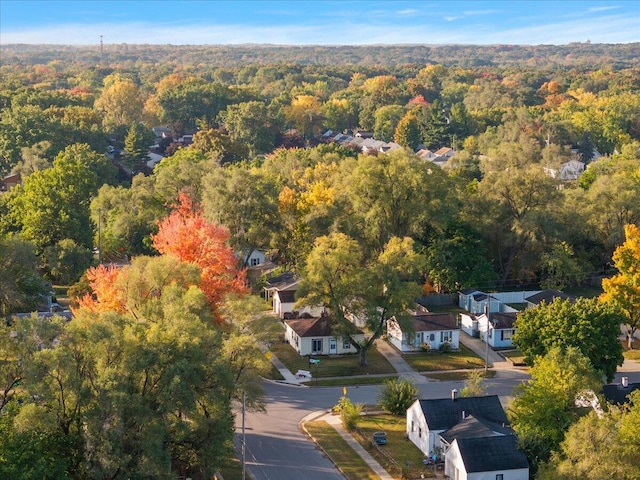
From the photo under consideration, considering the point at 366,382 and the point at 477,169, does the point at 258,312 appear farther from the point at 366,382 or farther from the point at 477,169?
the point at 477,169

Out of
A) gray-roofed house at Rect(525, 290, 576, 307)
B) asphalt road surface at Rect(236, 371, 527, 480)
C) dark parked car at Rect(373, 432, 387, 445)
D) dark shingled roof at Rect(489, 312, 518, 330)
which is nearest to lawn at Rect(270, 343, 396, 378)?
asphalt road surface at Rect(236, 371, 527, 480)

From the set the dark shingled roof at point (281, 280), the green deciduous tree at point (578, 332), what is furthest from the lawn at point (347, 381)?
the dark shingled roof at point (281, 280)

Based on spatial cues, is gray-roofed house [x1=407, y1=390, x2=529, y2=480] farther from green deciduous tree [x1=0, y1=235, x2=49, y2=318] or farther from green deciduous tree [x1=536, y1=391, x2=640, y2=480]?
green deciduous tree [x1=0, y1=235, x2=49, y2=318]

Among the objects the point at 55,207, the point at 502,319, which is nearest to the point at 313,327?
the point at 502,319

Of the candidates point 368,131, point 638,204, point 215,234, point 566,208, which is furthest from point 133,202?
point 368,131

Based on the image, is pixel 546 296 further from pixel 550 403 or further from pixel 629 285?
pixel 550 403

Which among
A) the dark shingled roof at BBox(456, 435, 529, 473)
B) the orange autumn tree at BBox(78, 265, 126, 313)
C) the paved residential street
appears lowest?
the paved residential street

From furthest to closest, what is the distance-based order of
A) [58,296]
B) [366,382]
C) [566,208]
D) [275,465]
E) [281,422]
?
[566,208] < [58,296] < [366,382] < [281,422] < [275,465]
